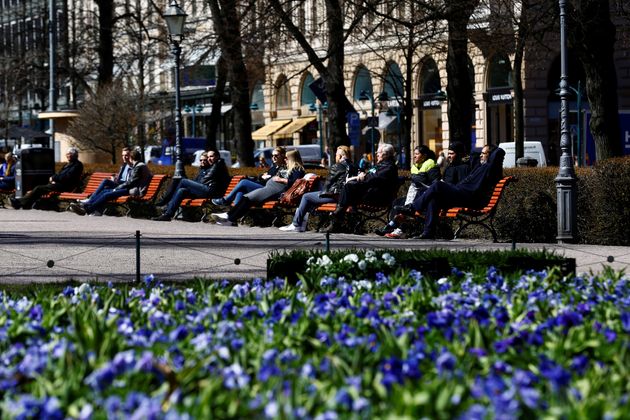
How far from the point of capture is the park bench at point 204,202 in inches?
974

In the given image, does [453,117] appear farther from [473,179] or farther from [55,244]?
[55,244]

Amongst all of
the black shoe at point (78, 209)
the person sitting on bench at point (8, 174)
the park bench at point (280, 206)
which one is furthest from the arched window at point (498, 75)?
the park bench at point (280, 206)

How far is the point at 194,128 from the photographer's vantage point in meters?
77.8

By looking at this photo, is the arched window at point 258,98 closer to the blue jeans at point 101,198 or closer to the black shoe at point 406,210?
the blue jeans at point 101,198

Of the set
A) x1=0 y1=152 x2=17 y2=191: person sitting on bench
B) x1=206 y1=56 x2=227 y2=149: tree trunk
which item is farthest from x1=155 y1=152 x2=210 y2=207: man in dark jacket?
x1=206 y1=56 x2=227 y2=149: tree trunk

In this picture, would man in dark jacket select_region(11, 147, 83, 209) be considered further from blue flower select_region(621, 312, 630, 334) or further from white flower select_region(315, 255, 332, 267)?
blue flower select_region(621, 312, 630, 334)

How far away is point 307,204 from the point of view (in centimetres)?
2164

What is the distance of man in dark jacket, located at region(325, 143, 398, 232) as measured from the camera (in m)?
20.8

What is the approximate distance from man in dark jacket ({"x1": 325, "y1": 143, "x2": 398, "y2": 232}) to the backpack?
1.56 meters

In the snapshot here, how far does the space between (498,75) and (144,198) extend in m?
32.9

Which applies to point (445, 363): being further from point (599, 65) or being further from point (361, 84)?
point (361, 84)

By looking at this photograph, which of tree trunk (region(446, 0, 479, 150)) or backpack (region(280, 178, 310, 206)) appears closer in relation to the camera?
backpack (region(280, 178, 310, 206))

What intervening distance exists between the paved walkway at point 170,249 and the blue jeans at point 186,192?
1.47 metres

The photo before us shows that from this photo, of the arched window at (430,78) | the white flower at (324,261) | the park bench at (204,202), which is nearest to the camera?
the white flower at (324,261)
